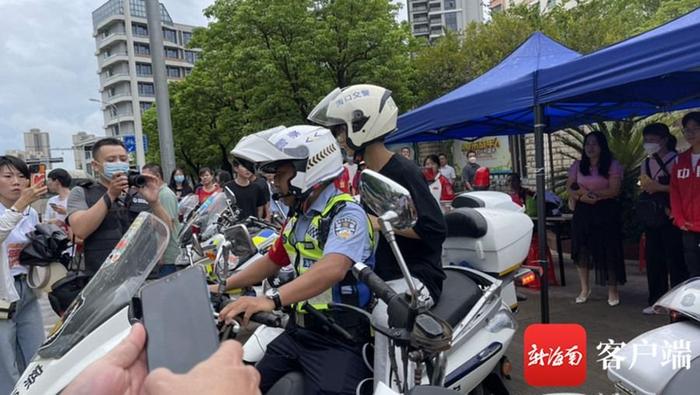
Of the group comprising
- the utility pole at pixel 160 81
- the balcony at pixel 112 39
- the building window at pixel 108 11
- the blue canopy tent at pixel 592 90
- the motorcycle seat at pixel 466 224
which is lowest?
the motorcycle seat at pixel 466 224

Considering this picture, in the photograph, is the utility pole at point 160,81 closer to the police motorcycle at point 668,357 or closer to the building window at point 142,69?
the police motorcycle at point 668,357

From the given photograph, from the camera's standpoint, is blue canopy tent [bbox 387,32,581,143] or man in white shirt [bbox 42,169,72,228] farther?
man in white shirt [bbox 42,169,72,228]

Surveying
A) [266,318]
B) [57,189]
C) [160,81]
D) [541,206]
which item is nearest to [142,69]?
[160,81]

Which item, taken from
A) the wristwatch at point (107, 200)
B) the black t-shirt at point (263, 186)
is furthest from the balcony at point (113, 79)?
the wristwatch at point (107, 200)

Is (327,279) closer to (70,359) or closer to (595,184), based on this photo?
(70,359)

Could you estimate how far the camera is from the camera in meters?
3.42

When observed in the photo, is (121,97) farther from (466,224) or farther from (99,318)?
(99,318)

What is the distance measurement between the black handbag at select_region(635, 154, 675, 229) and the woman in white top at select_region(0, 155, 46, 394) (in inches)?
212

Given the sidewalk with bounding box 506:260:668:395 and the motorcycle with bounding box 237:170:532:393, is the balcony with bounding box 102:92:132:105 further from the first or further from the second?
the motorcycle with bounding box 237:170:532:393

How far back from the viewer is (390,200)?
164 centimetres

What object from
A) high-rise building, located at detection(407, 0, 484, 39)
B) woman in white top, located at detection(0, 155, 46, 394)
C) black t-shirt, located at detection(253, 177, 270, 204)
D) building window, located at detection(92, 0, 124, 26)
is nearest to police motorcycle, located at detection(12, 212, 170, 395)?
woman in white top, located at detection(0, 155, 46, 394)

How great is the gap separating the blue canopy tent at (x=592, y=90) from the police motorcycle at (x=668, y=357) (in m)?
1.98

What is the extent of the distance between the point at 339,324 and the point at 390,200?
851 millimetres

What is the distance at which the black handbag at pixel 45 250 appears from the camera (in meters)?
3.76
